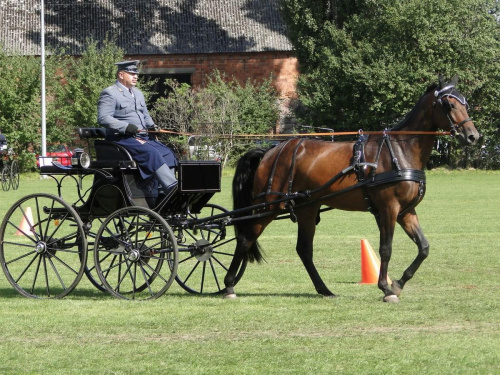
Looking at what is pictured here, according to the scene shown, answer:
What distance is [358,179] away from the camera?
9.68 meters

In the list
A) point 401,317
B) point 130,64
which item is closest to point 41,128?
point 130,64

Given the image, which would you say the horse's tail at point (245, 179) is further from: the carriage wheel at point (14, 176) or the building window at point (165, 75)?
the building window at point (165, 75)

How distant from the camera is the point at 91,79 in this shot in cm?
4359

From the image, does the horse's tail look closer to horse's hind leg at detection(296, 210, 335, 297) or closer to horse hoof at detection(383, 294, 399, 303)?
horse's hind leg at detection(296, 210, 335, 297)

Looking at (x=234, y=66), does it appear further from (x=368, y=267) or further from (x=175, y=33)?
(x=368, y=267)

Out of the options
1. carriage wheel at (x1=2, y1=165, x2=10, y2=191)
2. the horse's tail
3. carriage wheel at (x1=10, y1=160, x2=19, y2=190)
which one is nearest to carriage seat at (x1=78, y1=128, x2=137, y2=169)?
the horse's tail

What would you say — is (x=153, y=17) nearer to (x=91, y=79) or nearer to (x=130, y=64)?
(x=91, y=79)

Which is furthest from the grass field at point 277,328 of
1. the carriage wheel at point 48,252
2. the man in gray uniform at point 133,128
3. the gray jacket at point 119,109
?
the gray jacket at point 119,109

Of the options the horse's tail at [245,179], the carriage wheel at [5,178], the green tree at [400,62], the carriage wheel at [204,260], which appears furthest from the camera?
the green tree at [400,62]

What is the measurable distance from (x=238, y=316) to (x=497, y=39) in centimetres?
3426

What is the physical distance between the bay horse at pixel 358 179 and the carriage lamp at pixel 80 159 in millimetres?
1527

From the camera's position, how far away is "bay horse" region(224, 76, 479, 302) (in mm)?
9539

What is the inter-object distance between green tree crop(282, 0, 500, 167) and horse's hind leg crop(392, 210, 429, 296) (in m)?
28.4

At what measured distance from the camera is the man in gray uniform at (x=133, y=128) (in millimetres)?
10008
